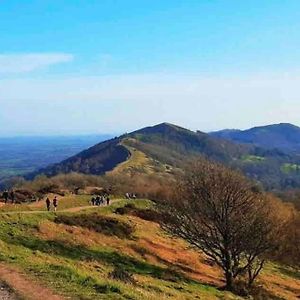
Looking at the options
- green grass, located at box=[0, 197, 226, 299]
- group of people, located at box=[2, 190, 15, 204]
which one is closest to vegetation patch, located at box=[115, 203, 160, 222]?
group of people, located at box=[2, 190, 15, 204]

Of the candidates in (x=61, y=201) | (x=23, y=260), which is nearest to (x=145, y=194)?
(x=61, y=201)

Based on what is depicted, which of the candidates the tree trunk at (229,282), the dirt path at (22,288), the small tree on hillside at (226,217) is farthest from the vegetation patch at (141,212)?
the dirt path at (22,288)

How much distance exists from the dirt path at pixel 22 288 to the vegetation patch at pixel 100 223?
26.3 meters

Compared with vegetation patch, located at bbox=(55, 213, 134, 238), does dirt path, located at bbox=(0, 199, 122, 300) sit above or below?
above

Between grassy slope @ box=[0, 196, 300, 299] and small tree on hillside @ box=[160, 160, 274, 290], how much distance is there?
2.86 m

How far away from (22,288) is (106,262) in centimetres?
1653

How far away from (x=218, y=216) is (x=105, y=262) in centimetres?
918

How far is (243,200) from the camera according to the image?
1553 inches

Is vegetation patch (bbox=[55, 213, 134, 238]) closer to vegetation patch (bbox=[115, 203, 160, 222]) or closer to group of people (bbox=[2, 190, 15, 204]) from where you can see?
vegetation patch (bbox=[115, 203, 160, 222])

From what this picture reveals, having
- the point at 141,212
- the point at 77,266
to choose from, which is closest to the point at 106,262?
the point at 77,266

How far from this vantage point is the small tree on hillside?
126 ft

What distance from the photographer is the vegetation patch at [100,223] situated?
165 ft

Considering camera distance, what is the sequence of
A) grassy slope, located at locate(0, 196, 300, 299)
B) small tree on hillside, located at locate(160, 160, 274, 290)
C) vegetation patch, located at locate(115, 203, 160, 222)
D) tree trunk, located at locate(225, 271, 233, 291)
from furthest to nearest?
vegetation patch, located at locate(115, 203, 160, 222)
small tree on hillside, located at locate(160, 160, 274, 290)
tree trunk, located at locate(225, 271, 233, 291)
grassy slope, located at locate(0, 196, 300, 299)

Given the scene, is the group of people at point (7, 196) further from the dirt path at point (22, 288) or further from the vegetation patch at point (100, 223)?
the dirt path at point (22, 288)
